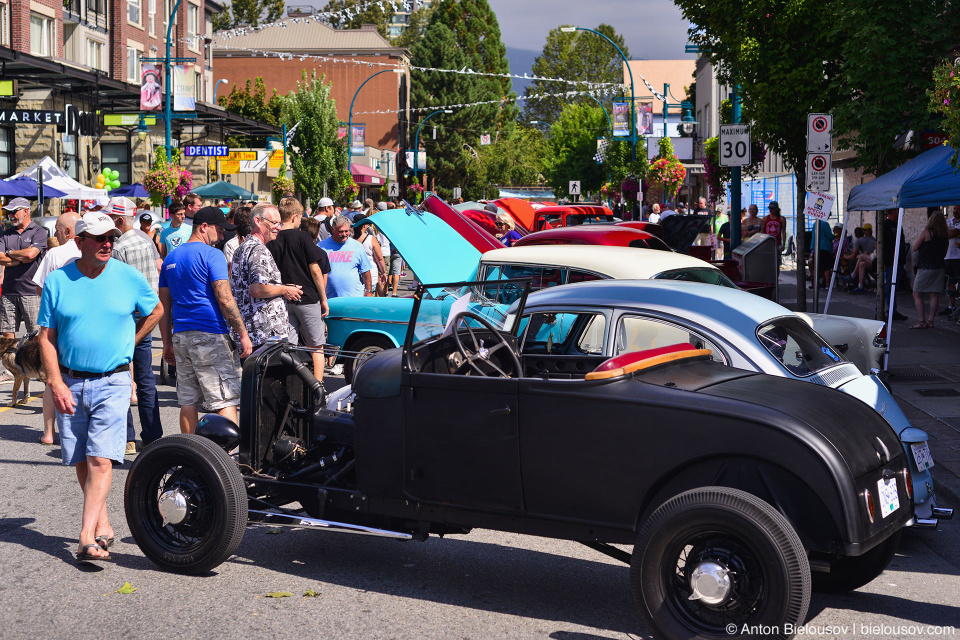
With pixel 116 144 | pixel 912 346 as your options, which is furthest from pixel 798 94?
pixel 116 144

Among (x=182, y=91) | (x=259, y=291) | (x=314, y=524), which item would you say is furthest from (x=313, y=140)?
(x=314, y=524)

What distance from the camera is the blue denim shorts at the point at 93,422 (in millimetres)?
5758

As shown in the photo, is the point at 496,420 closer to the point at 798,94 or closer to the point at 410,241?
the point at 410,241

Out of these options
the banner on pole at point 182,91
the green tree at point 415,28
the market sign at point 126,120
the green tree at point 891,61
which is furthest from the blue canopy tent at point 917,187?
the green tree at point 415,28

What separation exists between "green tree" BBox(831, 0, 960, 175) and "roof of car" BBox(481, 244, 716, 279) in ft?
19.4

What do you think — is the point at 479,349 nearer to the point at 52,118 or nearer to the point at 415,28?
the point at 52,118

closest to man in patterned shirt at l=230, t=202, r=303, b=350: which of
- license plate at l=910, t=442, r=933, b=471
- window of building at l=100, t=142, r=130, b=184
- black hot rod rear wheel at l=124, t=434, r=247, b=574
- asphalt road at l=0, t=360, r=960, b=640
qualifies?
asphalt road at l=0, t=360, r=960, b=640

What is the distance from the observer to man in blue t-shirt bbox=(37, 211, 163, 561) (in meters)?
5.75

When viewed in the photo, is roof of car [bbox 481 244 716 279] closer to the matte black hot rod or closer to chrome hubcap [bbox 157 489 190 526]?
the matte black hot rod

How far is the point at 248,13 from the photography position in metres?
86.4

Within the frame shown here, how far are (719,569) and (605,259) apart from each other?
4.96 metres

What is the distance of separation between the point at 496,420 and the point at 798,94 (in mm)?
13217

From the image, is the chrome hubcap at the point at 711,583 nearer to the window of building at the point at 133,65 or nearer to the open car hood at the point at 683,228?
the open car hood at the point at 683,228

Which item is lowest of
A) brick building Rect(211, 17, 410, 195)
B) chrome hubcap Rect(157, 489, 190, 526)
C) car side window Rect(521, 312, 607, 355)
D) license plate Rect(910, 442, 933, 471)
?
chrome hubcap Rect(157, 489, 190, 526)
